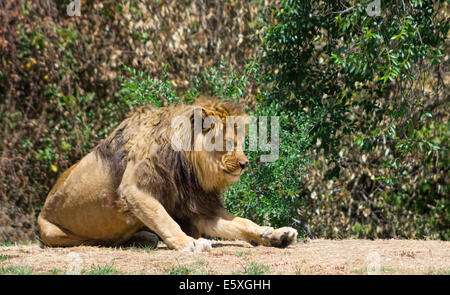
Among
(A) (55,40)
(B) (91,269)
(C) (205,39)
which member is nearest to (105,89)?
(A) (55,40)

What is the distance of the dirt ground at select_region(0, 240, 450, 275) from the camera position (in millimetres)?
4332

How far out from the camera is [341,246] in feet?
20.3

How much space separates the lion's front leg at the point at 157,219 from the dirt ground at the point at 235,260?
103 millimetres

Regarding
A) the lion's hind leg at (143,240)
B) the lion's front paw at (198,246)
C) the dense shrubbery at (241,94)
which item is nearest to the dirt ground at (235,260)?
the lion's front paw at (198,246)

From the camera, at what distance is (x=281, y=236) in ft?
17.9

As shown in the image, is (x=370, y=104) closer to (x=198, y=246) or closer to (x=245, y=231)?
(x=245, y=231)

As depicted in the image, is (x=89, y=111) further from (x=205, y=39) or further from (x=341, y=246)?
(x=341, y=246)

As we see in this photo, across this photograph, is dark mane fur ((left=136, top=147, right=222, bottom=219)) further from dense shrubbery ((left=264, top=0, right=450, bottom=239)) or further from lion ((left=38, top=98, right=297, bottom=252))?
dense shrubbery ((left=264, top=0, right=450, bottom=239))

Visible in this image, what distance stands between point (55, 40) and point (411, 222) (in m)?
5.41

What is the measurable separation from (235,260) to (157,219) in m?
0.88

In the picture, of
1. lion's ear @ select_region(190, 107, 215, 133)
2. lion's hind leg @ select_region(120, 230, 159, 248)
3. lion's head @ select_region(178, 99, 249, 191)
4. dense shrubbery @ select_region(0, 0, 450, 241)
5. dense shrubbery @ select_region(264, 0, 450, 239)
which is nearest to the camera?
lion's head @ select_region(178, 99, 249, 191)

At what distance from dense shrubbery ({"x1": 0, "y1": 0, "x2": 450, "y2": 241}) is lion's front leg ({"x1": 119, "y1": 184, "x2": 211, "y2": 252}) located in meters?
1.76

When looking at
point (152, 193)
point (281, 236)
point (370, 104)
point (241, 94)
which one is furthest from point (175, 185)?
point (370, 104)

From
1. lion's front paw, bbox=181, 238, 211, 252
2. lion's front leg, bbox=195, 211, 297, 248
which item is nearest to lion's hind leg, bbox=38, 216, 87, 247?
lion's front leg, bbox=195, 211, 297, 248
